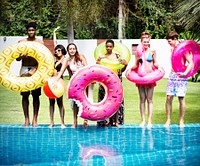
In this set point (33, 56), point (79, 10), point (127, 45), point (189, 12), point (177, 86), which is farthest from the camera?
point (127, 45)

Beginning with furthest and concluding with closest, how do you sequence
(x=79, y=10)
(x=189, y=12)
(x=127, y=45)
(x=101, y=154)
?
(x=127, y=45), (x=79, y=10), (x=189, y=12), (x=101, y=154)

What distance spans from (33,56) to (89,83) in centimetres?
67

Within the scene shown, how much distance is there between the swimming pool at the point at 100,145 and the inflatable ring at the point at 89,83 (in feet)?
0.83

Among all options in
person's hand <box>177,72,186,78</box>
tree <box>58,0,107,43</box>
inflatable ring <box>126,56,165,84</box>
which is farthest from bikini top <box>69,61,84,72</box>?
tree <box>58,0,107,43</box>

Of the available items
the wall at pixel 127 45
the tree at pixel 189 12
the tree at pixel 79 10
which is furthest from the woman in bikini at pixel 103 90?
the wall at pixel 127 45

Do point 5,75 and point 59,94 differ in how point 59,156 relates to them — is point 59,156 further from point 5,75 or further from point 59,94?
point 5,75

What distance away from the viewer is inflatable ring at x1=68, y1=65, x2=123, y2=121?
543 centimetres

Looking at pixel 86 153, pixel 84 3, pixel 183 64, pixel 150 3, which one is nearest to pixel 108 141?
pixel 86 153

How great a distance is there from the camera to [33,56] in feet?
18.1

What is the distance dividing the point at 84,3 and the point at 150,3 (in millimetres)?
2756

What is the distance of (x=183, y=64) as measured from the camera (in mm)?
5664

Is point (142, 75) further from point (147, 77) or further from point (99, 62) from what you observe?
point (99, 62)

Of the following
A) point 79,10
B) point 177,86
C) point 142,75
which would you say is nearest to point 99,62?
point 142,75

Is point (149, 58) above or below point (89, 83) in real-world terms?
above
